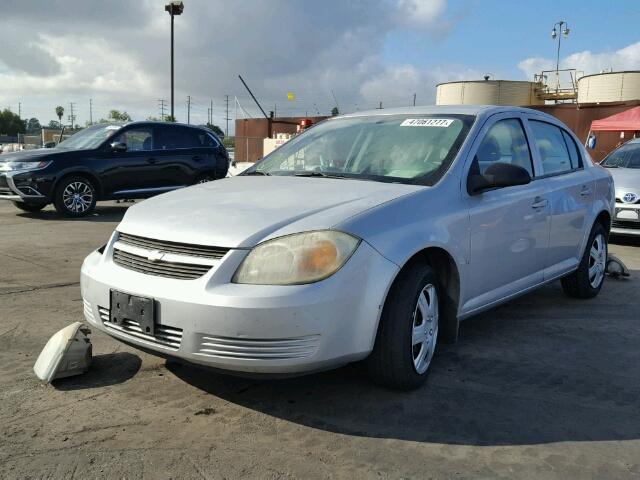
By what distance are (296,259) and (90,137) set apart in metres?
9.40

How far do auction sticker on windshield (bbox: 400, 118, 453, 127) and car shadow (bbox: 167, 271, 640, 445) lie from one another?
4.89ft

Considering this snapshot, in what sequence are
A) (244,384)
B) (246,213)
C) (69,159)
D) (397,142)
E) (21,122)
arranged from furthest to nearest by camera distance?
1. (21,122)
2. (69,159)
3. (397,142)
4. (244,384)
5. (246,213)

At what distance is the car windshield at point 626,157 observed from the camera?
9914 millimetres

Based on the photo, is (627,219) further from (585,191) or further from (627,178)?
(585,191)

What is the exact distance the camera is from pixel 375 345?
3164mm

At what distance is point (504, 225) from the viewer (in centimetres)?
401

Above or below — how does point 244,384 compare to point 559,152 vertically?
below

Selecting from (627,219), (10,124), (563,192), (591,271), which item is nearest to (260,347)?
→ (563,192)

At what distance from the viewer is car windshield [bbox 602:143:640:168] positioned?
32.5 ft

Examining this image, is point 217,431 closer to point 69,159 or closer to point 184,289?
point 184,289

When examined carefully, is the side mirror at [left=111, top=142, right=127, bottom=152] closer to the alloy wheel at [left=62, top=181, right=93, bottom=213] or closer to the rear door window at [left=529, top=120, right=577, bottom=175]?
the alloy wheel at [left=62, top=181, right=93, bottom=213]

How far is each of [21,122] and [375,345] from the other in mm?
123363

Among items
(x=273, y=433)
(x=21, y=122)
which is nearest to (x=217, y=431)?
(x=273, y=433)

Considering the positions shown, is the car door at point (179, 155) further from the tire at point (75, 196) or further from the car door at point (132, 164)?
the tire at point (75, 196)
